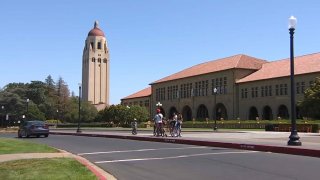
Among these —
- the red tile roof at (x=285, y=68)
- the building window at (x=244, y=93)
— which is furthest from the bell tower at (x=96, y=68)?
the red tile roof at (x=285, y=68)

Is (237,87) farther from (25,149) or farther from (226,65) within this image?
(25,149)

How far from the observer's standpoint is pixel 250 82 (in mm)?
86438

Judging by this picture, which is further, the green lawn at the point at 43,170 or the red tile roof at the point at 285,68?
A: the red tile roof at the point at 285,68

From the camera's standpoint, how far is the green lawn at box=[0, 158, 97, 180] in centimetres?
1145

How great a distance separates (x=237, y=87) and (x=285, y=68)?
11.0 m

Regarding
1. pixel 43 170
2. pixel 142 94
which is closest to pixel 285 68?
pixel 142 94

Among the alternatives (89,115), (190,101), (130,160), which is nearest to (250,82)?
(190,101)

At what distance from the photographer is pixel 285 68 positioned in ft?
270

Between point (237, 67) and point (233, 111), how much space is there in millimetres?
8212

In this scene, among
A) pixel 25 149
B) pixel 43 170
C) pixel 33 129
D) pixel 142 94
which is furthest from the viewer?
pixel 142 94

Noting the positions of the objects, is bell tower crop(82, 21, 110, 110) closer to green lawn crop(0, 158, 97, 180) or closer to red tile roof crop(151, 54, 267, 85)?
red tile roof crop(151, 54, 267, 85)

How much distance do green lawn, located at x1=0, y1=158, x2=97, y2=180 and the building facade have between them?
54749 millimetres

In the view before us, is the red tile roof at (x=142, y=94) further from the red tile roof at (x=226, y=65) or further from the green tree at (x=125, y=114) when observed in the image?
the green tree at (x=125, y=114)

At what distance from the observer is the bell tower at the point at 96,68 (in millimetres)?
153375
